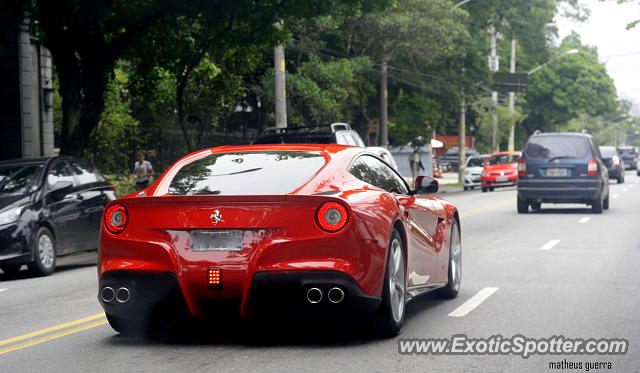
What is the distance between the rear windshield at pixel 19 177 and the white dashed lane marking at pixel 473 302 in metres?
6.32

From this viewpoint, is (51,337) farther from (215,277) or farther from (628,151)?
(628,151)

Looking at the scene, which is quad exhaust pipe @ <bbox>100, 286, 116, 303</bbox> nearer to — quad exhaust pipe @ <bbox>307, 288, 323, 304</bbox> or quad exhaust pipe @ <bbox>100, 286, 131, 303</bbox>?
quad exhaust pipe @ <bbox>100, 286, 131, 303</bbox>

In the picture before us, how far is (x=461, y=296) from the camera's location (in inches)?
393

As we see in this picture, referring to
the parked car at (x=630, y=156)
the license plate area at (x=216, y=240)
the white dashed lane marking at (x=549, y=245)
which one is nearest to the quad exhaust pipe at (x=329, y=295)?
the license plate area at (x=216, y=240)

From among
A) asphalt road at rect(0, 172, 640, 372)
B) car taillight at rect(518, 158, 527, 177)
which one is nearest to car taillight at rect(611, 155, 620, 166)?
car taillight at rect(518, 158, 527, 177)

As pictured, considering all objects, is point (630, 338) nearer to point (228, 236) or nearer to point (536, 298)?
point (536, 298)

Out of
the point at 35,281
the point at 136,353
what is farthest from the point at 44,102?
the point at 136,353

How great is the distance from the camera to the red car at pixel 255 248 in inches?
271

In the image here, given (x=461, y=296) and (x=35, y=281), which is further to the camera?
(x=35, y=281)

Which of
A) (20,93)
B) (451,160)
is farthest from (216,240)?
(451,160)

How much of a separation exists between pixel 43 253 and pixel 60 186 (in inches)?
41.9

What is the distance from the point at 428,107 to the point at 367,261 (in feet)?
116

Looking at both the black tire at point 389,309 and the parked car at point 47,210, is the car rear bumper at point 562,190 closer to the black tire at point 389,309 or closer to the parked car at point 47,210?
the parked car at point 47,210

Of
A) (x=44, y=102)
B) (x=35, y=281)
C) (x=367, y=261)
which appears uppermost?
(x=44, y=102)
